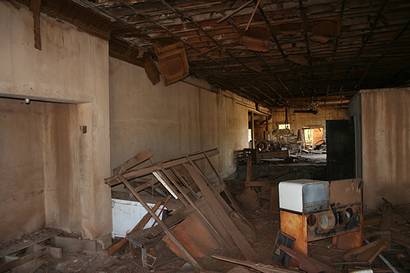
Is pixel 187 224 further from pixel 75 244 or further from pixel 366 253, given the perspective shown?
pixel 366 253

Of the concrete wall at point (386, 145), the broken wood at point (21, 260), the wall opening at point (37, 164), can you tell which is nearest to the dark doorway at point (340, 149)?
the concrete wall at point (386, 145)

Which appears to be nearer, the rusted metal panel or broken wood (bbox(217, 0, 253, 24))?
the rusted metal panel

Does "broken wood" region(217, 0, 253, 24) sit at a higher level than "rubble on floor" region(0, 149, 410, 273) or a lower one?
higher

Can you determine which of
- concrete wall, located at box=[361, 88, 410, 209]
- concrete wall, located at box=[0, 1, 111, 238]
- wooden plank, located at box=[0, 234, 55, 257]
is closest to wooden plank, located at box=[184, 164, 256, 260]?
concrete wall, located at box=[0, 1, 111, 238]

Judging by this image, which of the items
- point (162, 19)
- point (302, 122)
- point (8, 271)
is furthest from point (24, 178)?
point (302, 122)

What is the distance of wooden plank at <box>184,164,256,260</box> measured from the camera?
470cm

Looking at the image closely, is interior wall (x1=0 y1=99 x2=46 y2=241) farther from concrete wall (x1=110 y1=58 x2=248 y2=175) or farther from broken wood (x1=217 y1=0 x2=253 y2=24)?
→ broken wood (x1=217 y1=0 x2=253 y2=24)

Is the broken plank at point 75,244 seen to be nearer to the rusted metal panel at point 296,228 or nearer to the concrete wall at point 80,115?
the concrete wall at point 80,115

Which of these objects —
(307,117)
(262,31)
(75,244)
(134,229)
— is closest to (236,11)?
(262,31)

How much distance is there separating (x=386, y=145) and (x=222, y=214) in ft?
13.0

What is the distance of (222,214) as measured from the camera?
5.30 m

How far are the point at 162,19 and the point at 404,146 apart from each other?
549 centimetres

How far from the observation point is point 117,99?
5.92 m

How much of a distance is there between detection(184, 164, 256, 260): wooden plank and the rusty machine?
2.46ft
